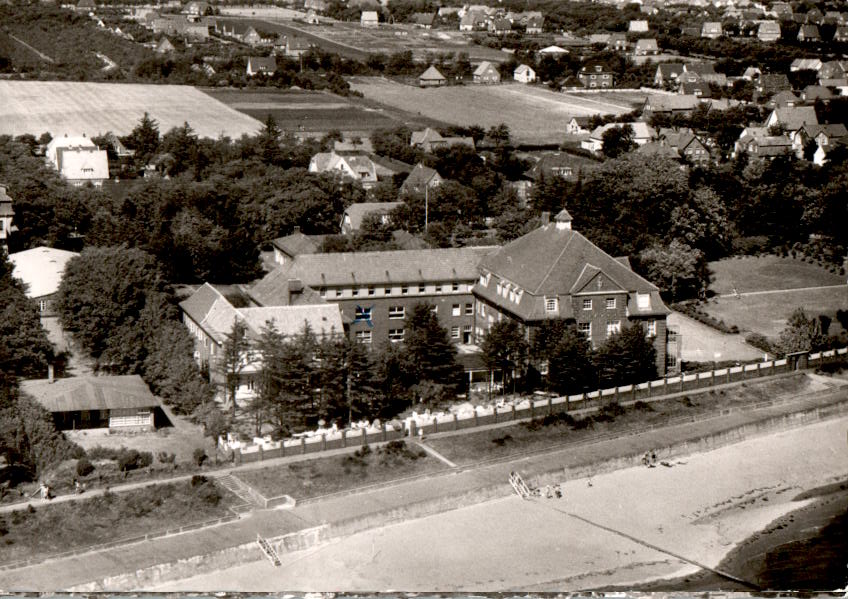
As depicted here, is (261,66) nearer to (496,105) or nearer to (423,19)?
(496,105)

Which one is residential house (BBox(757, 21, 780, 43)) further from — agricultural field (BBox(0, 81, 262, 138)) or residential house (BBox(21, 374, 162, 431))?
residential house (BBox(21, 374, 162, 431))

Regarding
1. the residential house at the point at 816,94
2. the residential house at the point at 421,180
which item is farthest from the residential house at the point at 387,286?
the residential house at the point at 816,94

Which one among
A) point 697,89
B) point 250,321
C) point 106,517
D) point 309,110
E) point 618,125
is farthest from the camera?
point 697,89

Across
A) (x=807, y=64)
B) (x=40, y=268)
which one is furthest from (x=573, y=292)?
(x=807, y=64)

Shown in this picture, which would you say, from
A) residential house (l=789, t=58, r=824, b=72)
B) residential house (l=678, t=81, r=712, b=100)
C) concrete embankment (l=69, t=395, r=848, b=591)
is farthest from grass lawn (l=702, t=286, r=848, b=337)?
residential house (l=678, t=81, r=712, b=100)

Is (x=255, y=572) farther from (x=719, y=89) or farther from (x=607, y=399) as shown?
(x=719, y=89)

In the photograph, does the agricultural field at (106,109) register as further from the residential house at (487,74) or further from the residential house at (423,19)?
the residential house at (423,19)

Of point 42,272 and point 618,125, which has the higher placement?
point 618,125
